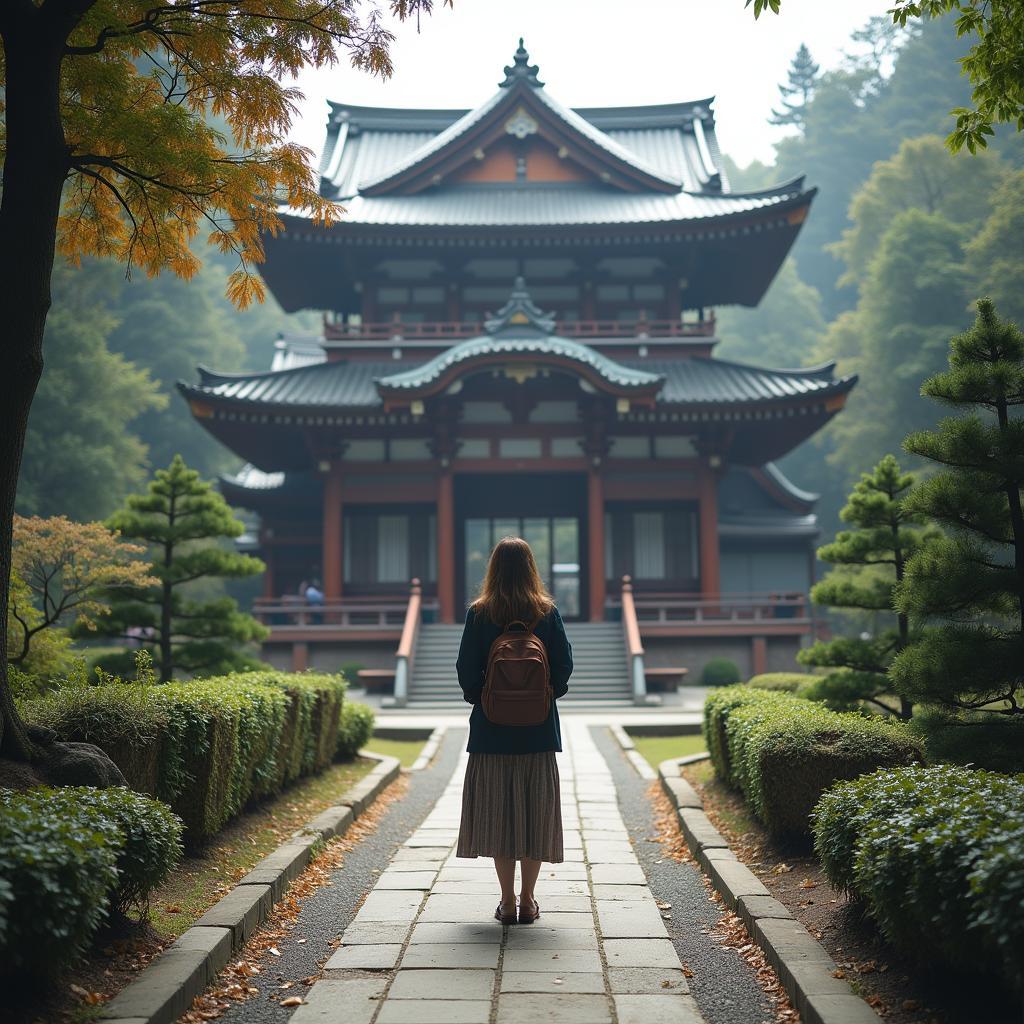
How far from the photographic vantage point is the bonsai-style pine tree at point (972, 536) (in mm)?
6699

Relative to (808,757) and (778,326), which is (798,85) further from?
(808,757)

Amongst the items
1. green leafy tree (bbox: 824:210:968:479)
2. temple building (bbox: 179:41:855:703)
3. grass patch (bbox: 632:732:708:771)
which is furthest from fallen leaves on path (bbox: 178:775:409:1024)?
green leafy tree (bbox: 824:210:968:479)

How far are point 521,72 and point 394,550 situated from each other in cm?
1191

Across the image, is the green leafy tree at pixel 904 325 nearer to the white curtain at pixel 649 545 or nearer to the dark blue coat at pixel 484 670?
the white curtain at pixel 649 545

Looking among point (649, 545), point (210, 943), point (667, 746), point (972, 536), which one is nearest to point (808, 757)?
point (972, 536)

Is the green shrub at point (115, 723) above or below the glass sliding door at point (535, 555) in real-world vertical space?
below

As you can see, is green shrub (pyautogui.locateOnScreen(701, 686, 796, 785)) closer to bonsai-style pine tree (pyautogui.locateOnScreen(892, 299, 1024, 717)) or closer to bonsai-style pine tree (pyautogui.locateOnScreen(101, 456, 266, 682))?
bonsai-style pine tree (pyautogui.locateOnScreen(892, 299, 1024, 717))

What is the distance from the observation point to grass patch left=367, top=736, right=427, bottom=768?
1321cm

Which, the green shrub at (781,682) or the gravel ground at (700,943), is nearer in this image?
the gravel ground at (700,943)

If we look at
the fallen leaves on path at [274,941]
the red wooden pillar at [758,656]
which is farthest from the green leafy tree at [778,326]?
the fallen leaves on path at [274,941]

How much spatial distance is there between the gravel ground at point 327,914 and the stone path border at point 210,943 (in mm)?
196

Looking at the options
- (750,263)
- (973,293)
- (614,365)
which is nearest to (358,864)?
(614,365)

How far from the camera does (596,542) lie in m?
22.1

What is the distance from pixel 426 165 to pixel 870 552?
18.6m
